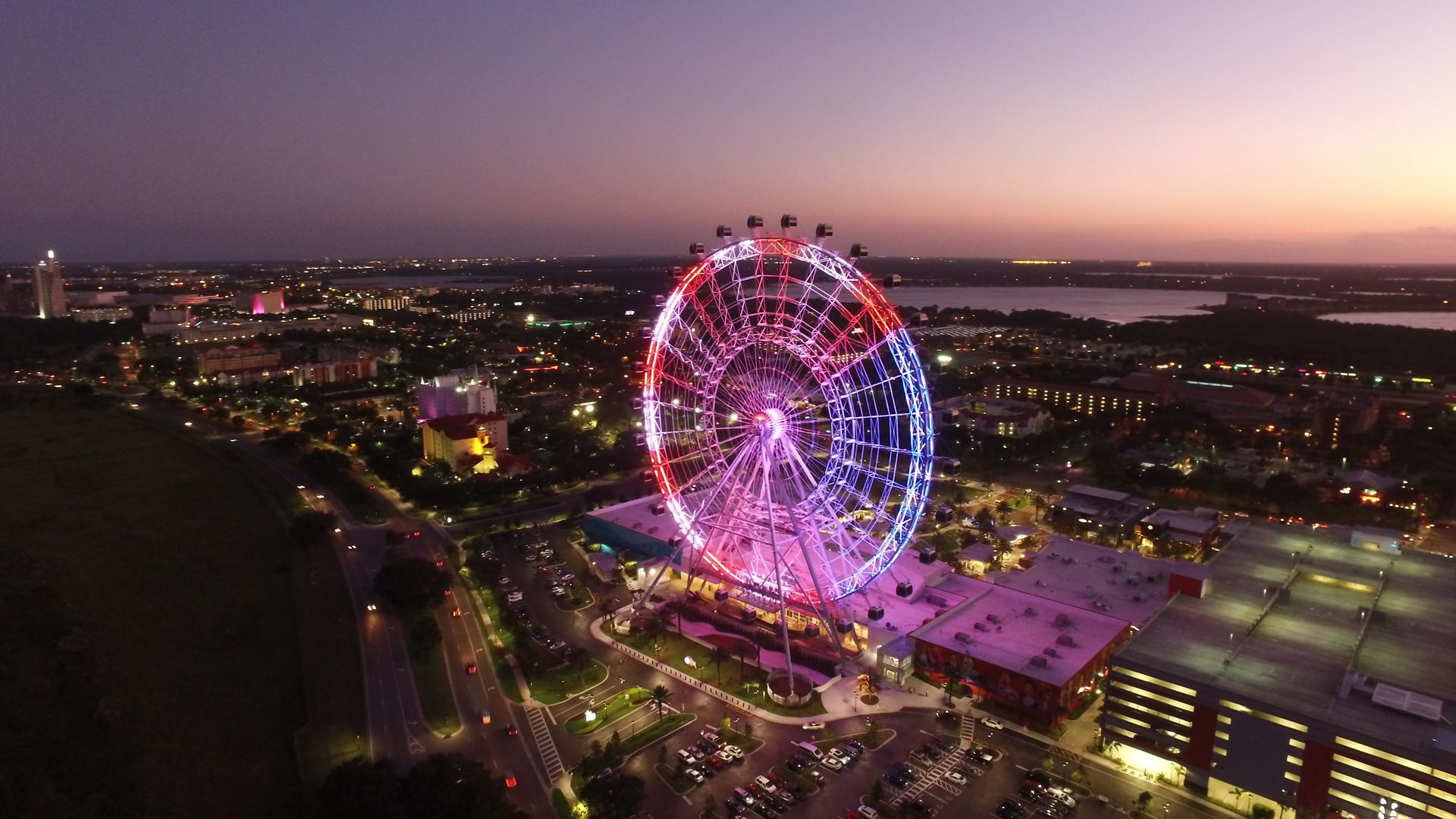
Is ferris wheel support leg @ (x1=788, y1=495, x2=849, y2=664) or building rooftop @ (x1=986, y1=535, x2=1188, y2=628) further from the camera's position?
building rooftop @ (x1=986, y1=535, x2=1188, y2=628)

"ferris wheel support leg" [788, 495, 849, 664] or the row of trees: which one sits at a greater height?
"ferris wheel support leg" [788, 495, 849, 664]

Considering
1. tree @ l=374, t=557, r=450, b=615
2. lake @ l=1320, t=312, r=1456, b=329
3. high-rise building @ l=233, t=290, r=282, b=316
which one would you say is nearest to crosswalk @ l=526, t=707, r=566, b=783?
tree @ l=374, t=557, r=450, b=615

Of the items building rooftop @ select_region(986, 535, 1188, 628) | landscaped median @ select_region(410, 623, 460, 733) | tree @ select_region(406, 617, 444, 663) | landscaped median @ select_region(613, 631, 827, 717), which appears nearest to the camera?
landscaped median @ select_region(410, 623, 460, 733)

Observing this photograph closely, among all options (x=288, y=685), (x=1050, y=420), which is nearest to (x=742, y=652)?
(x=288, y=685)

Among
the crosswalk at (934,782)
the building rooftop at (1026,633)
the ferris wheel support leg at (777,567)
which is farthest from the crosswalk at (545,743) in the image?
the building rooftop at (1026,633)

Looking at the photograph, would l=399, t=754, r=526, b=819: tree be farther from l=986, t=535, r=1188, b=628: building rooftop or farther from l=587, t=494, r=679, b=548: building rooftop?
l=986, t=535, r=1188, b=628: building rooftop

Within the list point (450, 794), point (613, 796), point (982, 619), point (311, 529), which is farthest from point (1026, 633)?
point (311, 529)
